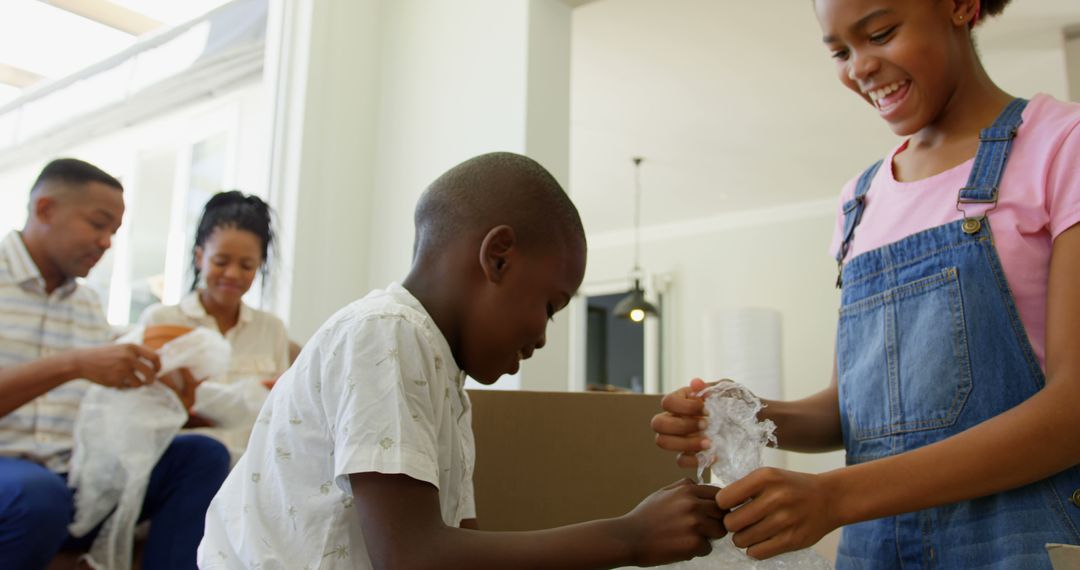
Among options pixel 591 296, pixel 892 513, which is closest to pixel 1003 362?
pixel 892 513

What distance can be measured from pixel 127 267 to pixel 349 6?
1.00m

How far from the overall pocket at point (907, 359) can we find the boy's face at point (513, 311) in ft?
1.11

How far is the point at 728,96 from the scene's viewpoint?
171 inches

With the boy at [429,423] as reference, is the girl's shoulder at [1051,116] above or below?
above

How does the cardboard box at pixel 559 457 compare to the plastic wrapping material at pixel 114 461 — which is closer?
the cardboard box at pixel 559 457

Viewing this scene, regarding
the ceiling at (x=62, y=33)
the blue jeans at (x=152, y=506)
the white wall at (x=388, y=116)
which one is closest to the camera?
the blue jeans at (x=152, y=506)

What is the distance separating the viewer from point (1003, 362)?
797 millimetres

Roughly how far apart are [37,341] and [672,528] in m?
1.19

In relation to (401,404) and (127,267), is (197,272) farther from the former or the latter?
(401,404)

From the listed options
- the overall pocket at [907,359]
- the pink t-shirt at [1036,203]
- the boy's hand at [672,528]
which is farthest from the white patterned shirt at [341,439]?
the pink t-shirt at [1036,203]

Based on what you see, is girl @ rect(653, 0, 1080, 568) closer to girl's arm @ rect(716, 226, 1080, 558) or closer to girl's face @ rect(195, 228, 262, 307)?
girl's arm @ rect(716, 226, 1080, 558)

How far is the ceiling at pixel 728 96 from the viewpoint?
3.57 m

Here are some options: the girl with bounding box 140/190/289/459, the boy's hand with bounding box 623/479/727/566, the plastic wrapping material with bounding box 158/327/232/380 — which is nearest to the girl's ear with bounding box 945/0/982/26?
the boy's hand with bounding box 623/479/727/566

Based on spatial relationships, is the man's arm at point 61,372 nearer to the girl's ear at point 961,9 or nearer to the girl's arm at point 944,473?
the girl's arm at point 944,473
